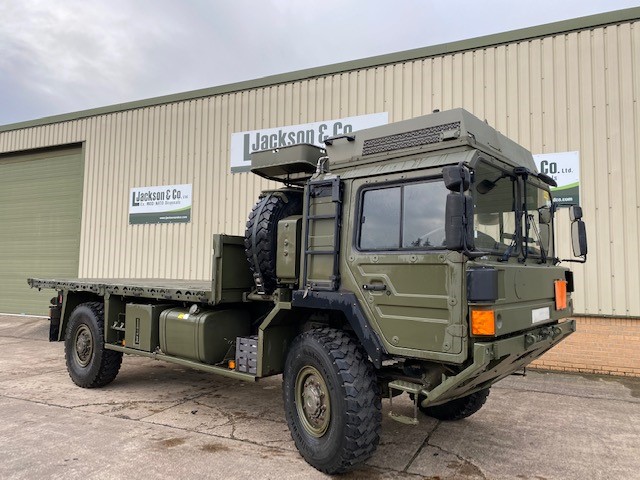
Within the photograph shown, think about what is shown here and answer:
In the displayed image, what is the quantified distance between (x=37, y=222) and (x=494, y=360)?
15.9m

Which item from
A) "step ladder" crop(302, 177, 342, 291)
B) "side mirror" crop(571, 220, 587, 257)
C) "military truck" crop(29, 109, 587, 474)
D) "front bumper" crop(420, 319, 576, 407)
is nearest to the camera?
"front bumper" crop(420, 319, 576, 407)

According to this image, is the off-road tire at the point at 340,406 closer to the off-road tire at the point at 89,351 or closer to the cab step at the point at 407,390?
the cab step at the point at 407,390

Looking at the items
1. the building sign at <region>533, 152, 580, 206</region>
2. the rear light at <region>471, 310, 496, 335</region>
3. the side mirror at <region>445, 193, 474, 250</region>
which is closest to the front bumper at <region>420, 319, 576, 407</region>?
the rear light at <region>471, 310, 496, 335</region>

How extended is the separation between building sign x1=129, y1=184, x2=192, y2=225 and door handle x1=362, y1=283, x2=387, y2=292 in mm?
8659

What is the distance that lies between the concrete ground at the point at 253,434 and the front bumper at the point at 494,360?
0.82 metres

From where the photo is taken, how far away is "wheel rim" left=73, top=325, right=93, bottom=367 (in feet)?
22.9

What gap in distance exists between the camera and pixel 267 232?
496 cm

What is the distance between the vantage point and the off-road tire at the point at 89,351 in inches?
266

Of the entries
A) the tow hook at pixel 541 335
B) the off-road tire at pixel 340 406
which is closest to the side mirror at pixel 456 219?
the tow hook at pixel 541 335

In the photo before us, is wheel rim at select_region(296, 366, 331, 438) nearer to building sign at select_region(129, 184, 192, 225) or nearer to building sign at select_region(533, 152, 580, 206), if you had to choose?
building sign at select_region(533, 152, 580, 206)

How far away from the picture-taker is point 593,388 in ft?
23.9

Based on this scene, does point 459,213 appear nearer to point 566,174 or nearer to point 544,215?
point 544,215

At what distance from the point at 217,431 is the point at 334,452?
1.72 meters

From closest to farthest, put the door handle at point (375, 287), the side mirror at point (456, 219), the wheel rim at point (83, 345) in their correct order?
the side mirror at point (456, 219), the door handle at point (375, 287), the wheel rim at point (83, 345)
